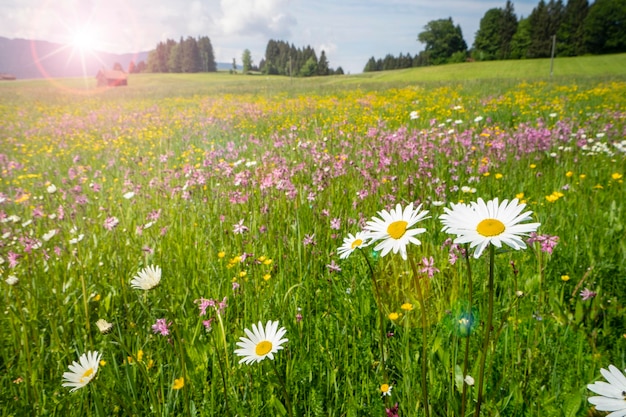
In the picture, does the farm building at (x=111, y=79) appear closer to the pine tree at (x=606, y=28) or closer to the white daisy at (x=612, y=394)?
the white daisy at (x=612, y=394)

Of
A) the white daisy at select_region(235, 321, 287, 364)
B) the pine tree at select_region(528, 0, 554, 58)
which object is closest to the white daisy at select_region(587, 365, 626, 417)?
the white daisy at select_region(235, 321, 287, 364)

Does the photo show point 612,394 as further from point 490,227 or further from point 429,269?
point 429,269

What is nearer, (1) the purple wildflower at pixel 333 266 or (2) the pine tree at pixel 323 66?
(1) the purple wildflower at pixel 333 266

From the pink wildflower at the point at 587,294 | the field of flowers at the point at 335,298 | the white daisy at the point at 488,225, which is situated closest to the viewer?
the white daisy at the point at 488,225

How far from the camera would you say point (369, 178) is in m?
3.33

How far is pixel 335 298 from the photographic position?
211 cm

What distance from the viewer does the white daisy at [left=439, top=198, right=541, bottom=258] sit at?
83 centimetres

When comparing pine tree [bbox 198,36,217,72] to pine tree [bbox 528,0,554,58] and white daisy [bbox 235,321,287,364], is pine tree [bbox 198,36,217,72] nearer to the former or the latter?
pine tree [bbox 528,0,554,58]

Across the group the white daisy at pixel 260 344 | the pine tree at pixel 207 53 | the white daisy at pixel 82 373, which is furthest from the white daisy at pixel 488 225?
the pine tree at pixel 207 53

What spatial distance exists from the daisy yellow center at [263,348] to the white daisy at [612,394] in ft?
2.65

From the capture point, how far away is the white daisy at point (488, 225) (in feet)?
2.74

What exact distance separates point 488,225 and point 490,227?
1 centimetres

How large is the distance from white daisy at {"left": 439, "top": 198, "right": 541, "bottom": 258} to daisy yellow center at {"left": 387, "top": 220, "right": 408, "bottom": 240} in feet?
0.47

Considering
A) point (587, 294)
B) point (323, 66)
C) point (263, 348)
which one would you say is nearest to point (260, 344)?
point (263, 348)
